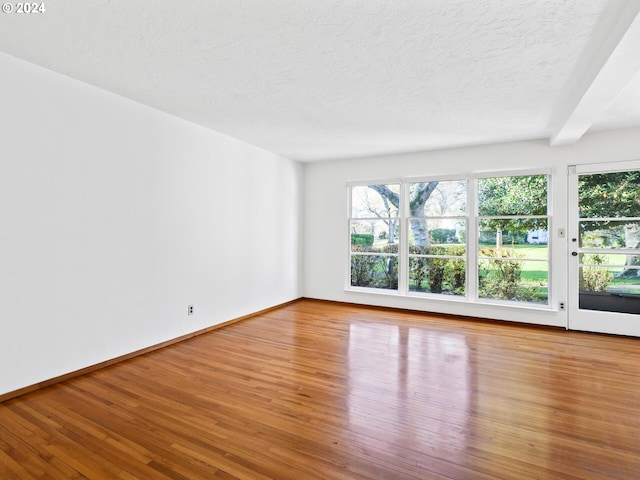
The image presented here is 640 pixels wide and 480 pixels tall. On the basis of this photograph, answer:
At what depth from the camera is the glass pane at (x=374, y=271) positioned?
5.92m

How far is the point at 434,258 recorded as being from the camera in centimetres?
555

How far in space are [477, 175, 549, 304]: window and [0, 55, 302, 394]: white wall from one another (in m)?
3.65

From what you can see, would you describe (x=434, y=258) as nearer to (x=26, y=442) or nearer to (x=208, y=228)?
(x=208, y=228)

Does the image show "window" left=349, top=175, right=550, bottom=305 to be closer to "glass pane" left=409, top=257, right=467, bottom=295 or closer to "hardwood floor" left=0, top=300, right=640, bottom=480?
"glass pane" left=409, top=257, right=467, bottom=295

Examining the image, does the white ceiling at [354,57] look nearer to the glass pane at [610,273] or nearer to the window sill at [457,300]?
the glass pane at [610,273]

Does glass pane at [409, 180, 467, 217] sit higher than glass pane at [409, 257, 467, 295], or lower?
higher

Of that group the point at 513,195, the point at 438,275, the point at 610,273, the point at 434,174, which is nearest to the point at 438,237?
the point at 438,275

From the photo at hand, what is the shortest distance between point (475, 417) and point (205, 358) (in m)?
2.53

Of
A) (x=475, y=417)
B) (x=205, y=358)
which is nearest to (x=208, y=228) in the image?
(x=205, y=358)

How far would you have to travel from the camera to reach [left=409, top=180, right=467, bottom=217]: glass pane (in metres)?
5.37

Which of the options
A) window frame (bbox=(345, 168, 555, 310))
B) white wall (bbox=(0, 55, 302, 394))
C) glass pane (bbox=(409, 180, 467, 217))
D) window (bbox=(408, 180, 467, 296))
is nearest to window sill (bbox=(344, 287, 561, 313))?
window frame (bbox=(345, 168, 555, 310))

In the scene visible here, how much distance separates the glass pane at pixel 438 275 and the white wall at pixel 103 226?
9.22 feet

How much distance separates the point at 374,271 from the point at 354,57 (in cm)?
406

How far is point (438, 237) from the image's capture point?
553 centimetres
